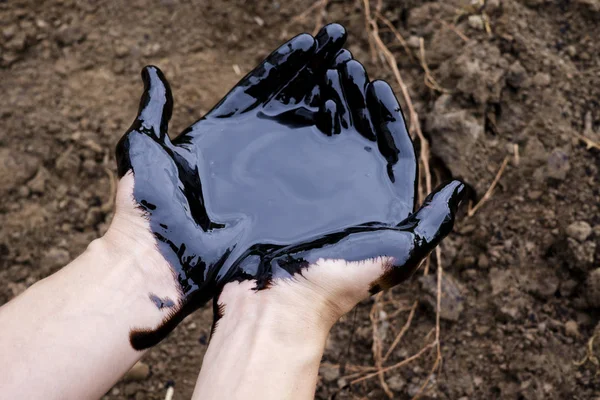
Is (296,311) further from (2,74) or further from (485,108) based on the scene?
(2,74)

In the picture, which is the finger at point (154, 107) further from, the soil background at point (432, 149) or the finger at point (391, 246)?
the soil background at point (432, 149)

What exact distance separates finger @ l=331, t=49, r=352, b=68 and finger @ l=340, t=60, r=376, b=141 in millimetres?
15

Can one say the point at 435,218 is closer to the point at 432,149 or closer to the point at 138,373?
the point at 432,149

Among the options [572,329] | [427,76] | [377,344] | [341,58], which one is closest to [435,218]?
[341,58]

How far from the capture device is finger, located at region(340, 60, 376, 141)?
1.80 m

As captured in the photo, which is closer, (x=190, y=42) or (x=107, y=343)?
(x=107, y=343)

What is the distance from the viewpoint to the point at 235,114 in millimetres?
1875

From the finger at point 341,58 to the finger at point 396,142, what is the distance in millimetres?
133

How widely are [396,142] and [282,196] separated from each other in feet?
1.24

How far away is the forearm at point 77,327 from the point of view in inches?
54.5

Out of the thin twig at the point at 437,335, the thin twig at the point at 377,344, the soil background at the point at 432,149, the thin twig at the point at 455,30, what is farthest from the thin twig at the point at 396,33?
the thin twig at the point at 377,344

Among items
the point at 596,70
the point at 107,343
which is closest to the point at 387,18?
the point at 596,70

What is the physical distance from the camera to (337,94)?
1.84 m

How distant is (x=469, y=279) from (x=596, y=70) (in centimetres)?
100
